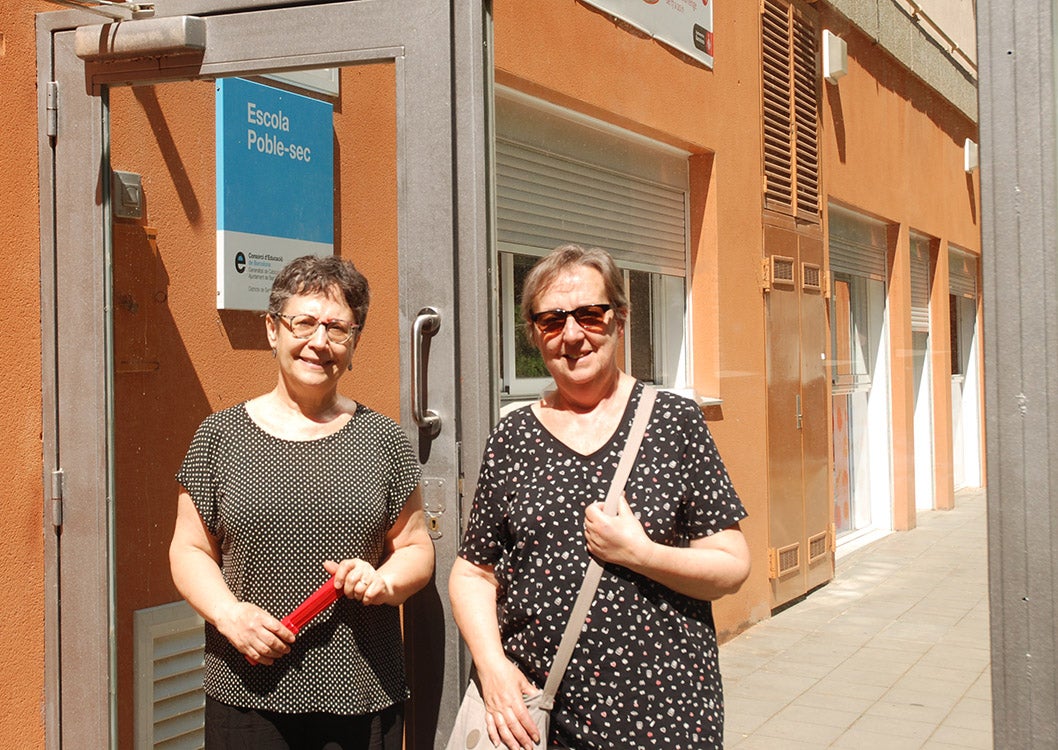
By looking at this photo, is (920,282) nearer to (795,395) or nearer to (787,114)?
(787,114)

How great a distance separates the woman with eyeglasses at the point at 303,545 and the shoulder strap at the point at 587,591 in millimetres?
393

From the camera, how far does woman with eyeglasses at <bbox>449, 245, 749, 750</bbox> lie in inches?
75.0

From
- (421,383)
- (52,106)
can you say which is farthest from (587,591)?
(52,106)

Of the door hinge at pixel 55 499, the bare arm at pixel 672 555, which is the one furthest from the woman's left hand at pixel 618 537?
the door hinge at pixel 55 499

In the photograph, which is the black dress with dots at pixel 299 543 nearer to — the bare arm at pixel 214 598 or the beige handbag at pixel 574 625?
the bare arm at pixel 214 598

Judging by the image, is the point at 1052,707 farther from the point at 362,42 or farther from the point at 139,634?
the point at 139,634

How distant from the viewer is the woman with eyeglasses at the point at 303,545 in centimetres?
214

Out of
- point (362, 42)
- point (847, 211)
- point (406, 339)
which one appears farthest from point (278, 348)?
point (847, 211)

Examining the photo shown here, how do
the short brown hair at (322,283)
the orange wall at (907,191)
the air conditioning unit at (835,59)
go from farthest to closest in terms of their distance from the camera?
the air conditioning unit at (835,59) → the orange wall at (907,191) → the short brown hair at (322,283)

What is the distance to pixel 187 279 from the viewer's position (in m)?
2.99

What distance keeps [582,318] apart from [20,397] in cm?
154

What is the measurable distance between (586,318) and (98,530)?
4.85ft

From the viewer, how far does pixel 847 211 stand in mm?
3736

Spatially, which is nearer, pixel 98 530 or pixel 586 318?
pixel 586 318
